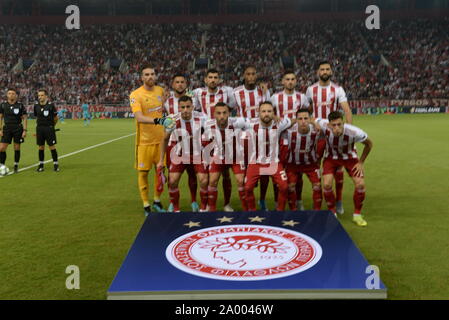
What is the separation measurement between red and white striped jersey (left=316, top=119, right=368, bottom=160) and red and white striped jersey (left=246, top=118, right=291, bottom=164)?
516 mm

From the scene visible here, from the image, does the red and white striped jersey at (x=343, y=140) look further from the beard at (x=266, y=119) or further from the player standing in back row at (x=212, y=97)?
the player standing in back row at (x=212, y=97)

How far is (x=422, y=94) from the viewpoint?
105 ft

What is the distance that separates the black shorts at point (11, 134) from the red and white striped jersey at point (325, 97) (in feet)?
22.6

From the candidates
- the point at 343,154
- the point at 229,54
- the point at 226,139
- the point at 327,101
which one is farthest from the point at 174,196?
the point at 229,54

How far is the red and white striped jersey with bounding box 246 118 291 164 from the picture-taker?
17.5 ft

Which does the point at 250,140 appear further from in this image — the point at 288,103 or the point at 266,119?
the point at 288,103

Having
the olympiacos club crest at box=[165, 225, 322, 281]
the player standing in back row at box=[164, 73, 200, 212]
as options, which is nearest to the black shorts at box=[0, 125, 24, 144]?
the player standing in back row at box=[164, 73, 200, 212]

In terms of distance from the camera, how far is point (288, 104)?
5.71 m

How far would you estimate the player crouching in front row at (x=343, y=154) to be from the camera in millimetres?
5152

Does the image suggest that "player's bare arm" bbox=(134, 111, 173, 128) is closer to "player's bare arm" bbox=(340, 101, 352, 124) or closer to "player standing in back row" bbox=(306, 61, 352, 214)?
"player standing in back row" bbox=(306, 61, 352, 214)

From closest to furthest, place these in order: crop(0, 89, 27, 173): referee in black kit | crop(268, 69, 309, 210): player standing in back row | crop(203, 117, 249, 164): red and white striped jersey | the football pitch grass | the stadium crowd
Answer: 1. the football pitch grass
2. crop(203, 117, 249, 164): red and white striped jersey
3. crop(268, 69, 309, 210): player standing in back row
4. crop(0, 89, 27, 173): referee in black kit
5. the stadium crowd
